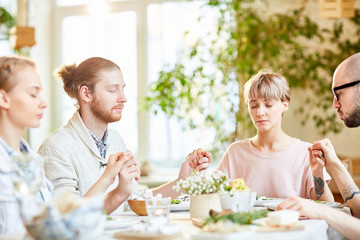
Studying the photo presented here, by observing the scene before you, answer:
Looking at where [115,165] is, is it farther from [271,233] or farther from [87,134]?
[271,233]

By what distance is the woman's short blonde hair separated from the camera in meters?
3.15

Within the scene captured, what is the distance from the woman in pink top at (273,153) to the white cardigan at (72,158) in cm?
92

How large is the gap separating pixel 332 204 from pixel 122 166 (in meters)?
0.93

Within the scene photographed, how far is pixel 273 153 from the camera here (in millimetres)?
3238

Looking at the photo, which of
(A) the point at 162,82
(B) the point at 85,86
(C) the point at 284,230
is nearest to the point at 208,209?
(C) the point at 284,230

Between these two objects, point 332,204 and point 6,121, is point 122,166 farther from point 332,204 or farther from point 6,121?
point 332,204

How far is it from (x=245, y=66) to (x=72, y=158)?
318 cm

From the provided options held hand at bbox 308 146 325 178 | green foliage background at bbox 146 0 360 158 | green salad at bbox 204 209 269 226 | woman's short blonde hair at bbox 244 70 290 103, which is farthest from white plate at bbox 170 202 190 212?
green foliage background at bbox 146 0 360 158

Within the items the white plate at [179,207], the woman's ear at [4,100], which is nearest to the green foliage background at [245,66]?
the white plate at [179,207]

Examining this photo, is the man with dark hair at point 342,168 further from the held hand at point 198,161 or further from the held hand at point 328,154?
the held hand at point 198,161

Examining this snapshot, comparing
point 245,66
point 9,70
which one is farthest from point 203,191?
point 245,66

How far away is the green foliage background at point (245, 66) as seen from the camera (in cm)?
560

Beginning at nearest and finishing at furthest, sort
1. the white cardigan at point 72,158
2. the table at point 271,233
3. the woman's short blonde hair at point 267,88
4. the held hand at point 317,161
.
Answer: the table at point 271,233
the white cardigan at point 72,158
the held hand at point 317,161
the woman's short blonde hair at point 267,88

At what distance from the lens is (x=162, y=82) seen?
5855 mm
